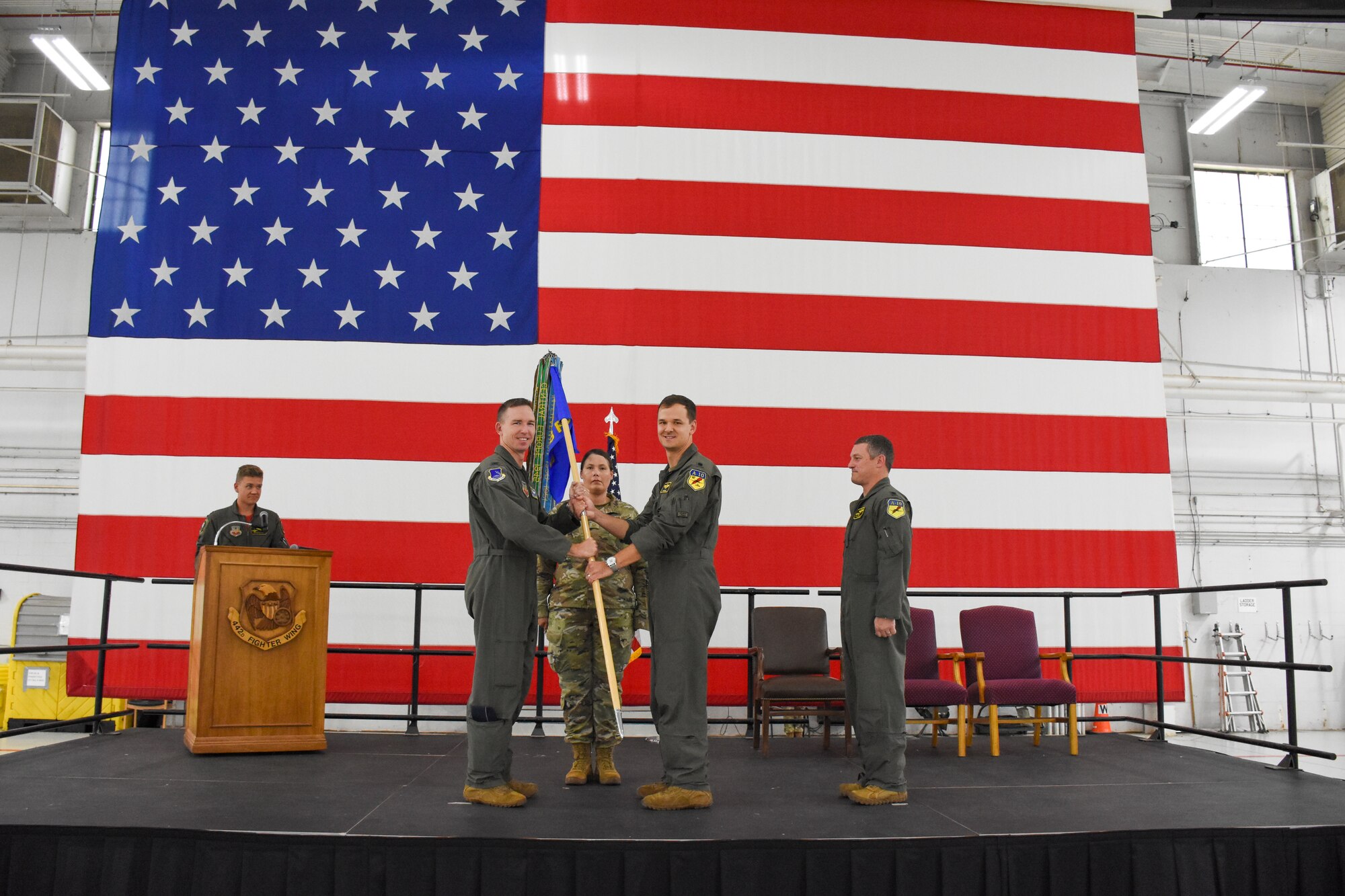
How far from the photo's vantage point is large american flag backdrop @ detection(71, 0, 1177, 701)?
18.9ft

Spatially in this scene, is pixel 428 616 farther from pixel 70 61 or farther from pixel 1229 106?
pixel 1229 106

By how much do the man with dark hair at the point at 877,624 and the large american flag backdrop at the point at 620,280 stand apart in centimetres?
214

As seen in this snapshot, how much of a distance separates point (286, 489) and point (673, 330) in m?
2.72

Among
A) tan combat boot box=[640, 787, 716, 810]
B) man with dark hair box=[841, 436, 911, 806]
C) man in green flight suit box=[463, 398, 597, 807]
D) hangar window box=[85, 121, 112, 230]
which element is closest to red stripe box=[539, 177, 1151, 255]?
man with dark hair box=[841, 436, 911, 806]

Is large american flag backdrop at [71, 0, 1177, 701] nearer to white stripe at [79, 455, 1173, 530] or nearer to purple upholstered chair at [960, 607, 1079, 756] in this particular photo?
white stripe at [79, 455, 1173, 530]

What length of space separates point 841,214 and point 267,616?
4.37m

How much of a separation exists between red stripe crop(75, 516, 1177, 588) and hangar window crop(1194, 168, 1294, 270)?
6.70 metres

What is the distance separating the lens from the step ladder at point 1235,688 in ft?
32.9

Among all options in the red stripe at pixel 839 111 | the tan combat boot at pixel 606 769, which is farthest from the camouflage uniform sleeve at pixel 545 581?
the red stripe at pixel 839 111

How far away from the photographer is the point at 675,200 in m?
6.10

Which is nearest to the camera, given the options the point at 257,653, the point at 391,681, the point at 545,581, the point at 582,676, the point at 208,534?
the point at 582,676

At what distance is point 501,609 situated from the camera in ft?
10.7

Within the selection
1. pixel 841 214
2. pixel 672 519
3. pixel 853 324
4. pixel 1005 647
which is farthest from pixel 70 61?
pixel 1005 647

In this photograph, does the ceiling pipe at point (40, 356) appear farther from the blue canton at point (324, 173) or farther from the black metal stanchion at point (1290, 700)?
the black metal stanchion at point (1290, 700)
